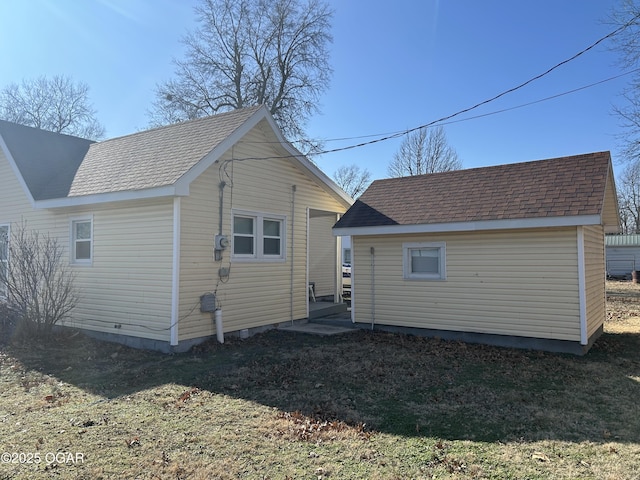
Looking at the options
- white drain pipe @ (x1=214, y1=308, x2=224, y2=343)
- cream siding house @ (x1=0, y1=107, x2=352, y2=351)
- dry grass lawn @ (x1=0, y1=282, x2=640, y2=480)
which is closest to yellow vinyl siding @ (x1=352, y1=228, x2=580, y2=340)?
dry grass lawn @ (x1=0, y1=282, x2=640, y2=480)

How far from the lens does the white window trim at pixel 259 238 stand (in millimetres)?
9969

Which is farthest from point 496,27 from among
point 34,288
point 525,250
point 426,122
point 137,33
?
point 34,288

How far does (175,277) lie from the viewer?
27.7ft

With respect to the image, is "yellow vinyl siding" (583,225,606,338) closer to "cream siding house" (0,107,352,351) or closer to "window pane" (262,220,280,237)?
"cream siding house" (0,107,352,351)

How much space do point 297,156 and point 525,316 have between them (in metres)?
6.38

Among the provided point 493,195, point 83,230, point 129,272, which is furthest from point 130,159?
point 493,195

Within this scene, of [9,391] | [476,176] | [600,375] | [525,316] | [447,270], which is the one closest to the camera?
[9,391]

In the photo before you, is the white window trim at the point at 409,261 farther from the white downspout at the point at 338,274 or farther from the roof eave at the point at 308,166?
the white downspout at the point at 338,274

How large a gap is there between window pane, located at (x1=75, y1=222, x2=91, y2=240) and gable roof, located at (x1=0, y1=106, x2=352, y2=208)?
2.16 feet

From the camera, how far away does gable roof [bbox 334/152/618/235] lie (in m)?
8.40

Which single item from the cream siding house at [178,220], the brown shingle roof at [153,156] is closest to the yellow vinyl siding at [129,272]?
the cream siding house at [178,220]

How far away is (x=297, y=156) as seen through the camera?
1115 cm

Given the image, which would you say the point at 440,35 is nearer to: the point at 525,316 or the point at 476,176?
the point at 476,176

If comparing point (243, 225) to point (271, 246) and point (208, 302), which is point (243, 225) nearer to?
point (271, 246)
